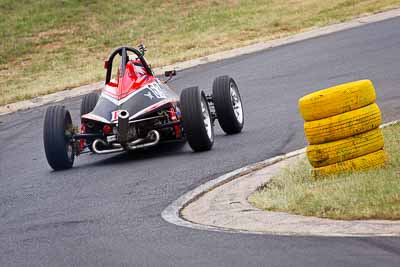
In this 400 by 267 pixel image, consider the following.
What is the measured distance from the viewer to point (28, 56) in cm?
3153

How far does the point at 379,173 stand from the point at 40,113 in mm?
11862

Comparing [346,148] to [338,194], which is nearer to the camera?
[338,194]

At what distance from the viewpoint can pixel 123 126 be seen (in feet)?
46.0

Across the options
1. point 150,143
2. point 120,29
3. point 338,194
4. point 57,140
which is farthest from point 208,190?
point 120,29

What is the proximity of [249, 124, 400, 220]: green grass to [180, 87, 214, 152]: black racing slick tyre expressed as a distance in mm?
2483

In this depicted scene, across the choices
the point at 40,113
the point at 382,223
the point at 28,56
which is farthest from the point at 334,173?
the point at 28,56

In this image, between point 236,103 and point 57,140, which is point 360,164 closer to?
point 57,140

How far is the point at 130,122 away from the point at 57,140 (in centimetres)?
94

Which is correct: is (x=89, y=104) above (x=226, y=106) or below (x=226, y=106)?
above

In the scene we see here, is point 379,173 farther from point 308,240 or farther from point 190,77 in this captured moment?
point 190,77

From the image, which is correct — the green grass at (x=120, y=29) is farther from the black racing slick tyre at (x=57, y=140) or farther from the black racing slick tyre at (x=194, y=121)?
the black racing slick tyre at (x=194, y=121)

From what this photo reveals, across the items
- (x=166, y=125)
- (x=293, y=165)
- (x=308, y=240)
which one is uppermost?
(x=166, y=125)

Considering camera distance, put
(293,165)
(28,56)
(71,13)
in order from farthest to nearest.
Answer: (71,13) < (28,56) < (293,165)

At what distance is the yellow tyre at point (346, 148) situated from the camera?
425 inches
